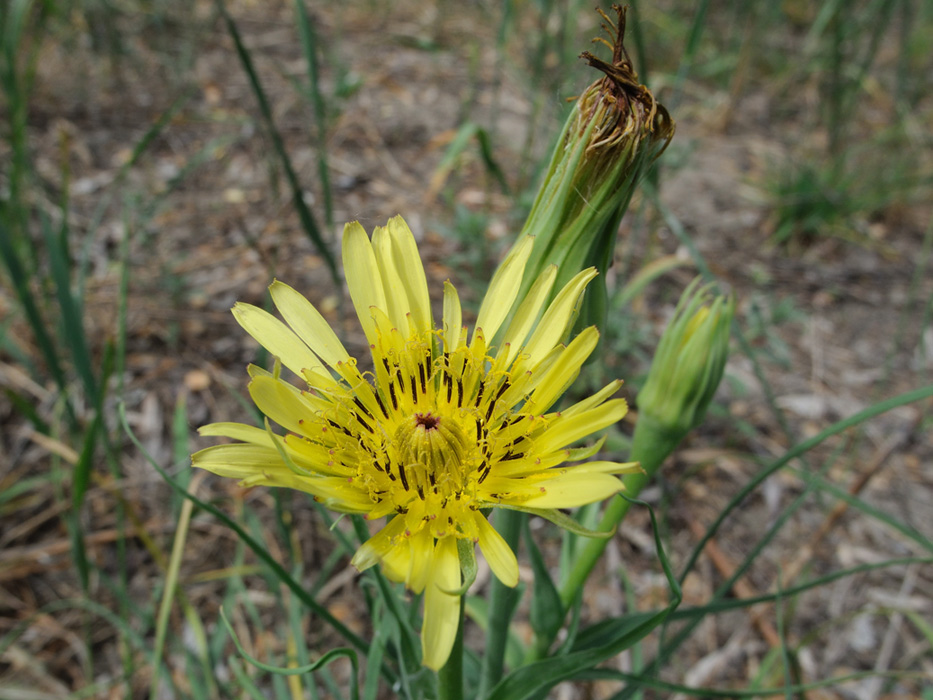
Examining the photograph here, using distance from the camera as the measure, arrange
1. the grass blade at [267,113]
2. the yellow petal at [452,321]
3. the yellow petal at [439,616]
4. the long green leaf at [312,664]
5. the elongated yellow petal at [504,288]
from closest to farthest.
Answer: the yellow petal at [439,616]
the long green leaf at [312,664]
the elongated yellow petal at [504,288]
the yellow petal at [452,321]
the grass blade at [267,113]

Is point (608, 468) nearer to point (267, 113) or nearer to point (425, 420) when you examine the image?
point (425, 420)

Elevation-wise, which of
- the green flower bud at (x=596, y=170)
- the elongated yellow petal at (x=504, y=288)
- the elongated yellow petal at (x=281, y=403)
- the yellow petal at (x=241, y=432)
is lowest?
the yellow petal at (x=241, y=432)

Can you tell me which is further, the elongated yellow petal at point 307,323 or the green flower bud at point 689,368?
the green flower bud at point 689,368

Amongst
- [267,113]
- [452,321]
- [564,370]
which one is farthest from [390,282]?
[267,113]

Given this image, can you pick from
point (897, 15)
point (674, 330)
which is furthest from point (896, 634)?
point (897, 15)

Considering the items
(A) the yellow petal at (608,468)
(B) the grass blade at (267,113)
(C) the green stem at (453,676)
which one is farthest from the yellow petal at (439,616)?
(B) the grass blade at (267,113)

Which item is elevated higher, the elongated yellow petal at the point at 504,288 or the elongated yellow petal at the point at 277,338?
the elongated yellow petal at the point at 504,288

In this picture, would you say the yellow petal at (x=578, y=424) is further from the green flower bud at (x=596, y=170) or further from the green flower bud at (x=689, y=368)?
the green flower bud at (x=689, y=368)

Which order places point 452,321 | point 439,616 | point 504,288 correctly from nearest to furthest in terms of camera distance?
point 439,616, point 504,288, point 452,321
